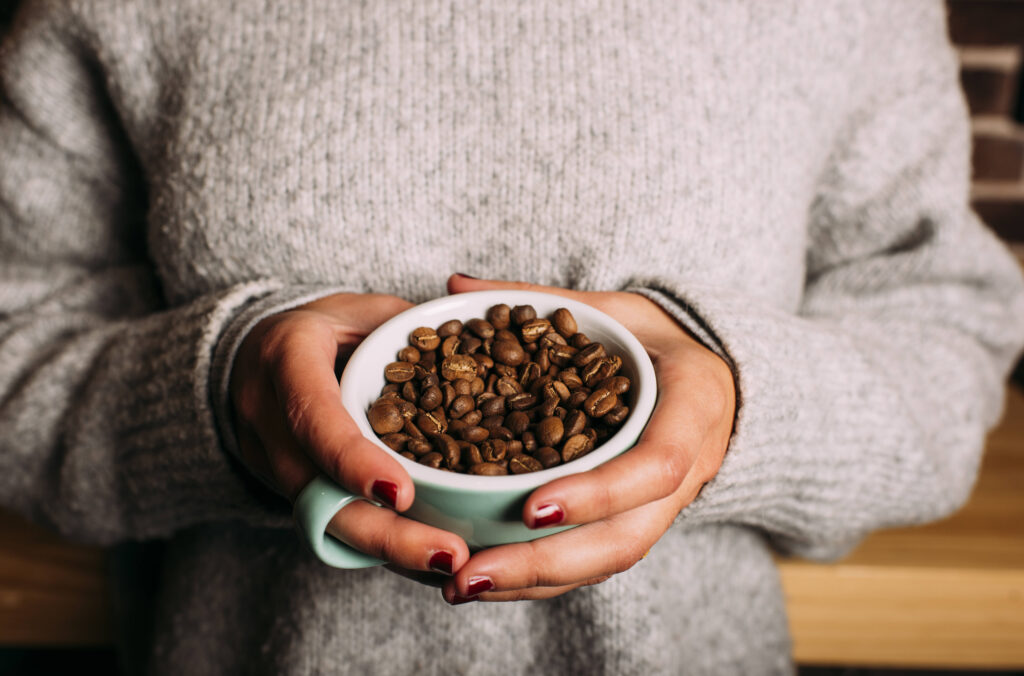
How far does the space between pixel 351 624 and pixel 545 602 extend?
0.22 m

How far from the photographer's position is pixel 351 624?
2.50 ft

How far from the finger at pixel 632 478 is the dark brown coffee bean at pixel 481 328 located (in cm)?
17

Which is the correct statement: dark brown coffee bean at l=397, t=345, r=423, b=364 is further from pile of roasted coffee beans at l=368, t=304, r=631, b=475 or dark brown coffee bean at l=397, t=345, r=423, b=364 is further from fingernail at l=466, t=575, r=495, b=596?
fingernail at l=466, t=575, r=495, b=596

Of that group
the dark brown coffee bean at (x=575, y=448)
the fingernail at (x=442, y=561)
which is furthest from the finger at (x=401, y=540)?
the dark brown coffee bean at (x=575, y=448)

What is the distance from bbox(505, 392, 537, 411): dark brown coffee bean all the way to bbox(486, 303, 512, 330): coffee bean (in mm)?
69

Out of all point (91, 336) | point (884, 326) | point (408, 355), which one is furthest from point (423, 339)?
point (884, 326)

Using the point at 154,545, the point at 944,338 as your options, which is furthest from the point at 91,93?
the point at 944,338

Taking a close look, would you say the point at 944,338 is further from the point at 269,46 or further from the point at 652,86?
the point at 269,46

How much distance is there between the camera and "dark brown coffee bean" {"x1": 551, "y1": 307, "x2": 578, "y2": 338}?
62cm

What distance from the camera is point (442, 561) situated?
0.48 metres

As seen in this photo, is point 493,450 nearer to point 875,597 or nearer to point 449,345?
point 449,345

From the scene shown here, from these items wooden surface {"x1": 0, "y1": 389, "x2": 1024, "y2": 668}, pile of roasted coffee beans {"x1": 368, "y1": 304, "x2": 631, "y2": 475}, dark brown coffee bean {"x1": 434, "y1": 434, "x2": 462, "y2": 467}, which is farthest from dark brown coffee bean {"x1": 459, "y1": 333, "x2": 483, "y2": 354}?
wooden surface {"x1": 0, "y1": 389, "x2": 1024, "y2": 668}

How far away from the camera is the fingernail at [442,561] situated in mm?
481

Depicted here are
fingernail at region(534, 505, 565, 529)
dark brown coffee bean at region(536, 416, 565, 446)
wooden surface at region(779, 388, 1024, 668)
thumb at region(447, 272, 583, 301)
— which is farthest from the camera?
wooden surface at region(779, 388, 1024, 668)
